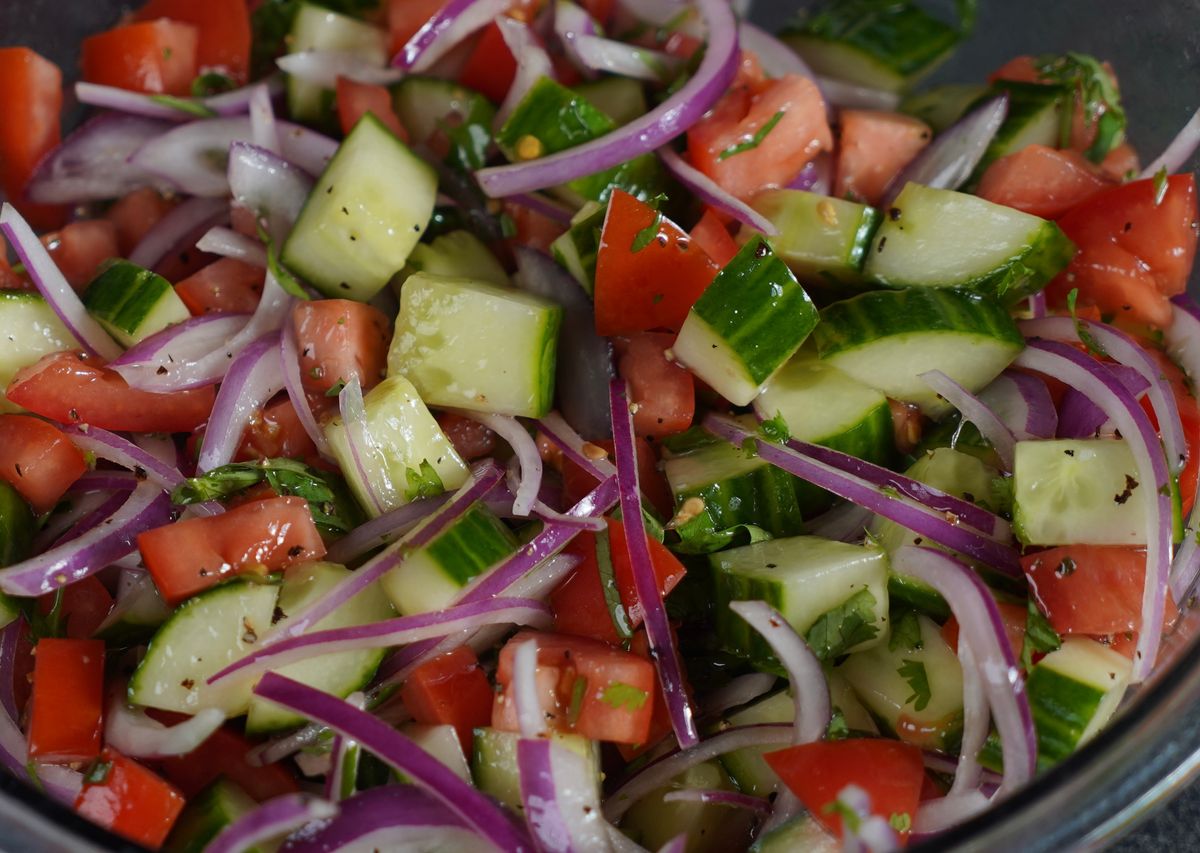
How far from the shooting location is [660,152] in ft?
7.14

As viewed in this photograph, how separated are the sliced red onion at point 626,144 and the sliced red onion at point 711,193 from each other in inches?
1.8

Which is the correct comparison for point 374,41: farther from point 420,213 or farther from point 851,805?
point 851,805

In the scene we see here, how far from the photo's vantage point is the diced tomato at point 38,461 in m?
1.88

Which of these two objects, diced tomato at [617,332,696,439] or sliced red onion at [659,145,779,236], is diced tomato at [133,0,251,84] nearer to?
sliced red onion at [659,145,779,236]

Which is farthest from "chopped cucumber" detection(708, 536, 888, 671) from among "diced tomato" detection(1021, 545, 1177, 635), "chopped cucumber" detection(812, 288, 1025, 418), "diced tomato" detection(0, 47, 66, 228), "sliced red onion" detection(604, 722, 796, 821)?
"diced tomato" detection(0, 47, 66, 228)

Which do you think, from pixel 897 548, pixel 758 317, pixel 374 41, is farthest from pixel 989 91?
pixel 374 41

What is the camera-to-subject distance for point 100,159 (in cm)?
241

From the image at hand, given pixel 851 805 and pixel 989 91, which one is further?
pixel 989 91

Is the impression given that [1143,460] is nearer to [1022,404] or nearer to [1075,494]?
[1075,494]

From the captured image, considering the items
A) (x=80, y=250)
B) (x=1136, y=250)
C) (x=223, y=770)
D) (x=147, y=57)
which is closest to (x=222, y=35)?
(x=147, y=57)

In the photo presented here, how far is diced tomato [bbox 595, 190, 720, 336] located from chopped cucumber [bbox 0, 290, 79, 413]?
108cm

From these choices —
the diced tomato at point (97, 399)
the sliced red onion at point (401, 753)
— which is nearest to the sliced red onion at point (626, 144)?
the diced tomato at point (97, 399)

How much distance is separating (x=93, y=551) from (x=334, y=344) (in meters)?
0.56

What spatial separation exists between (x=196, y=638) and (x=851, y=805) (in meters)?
1.05
